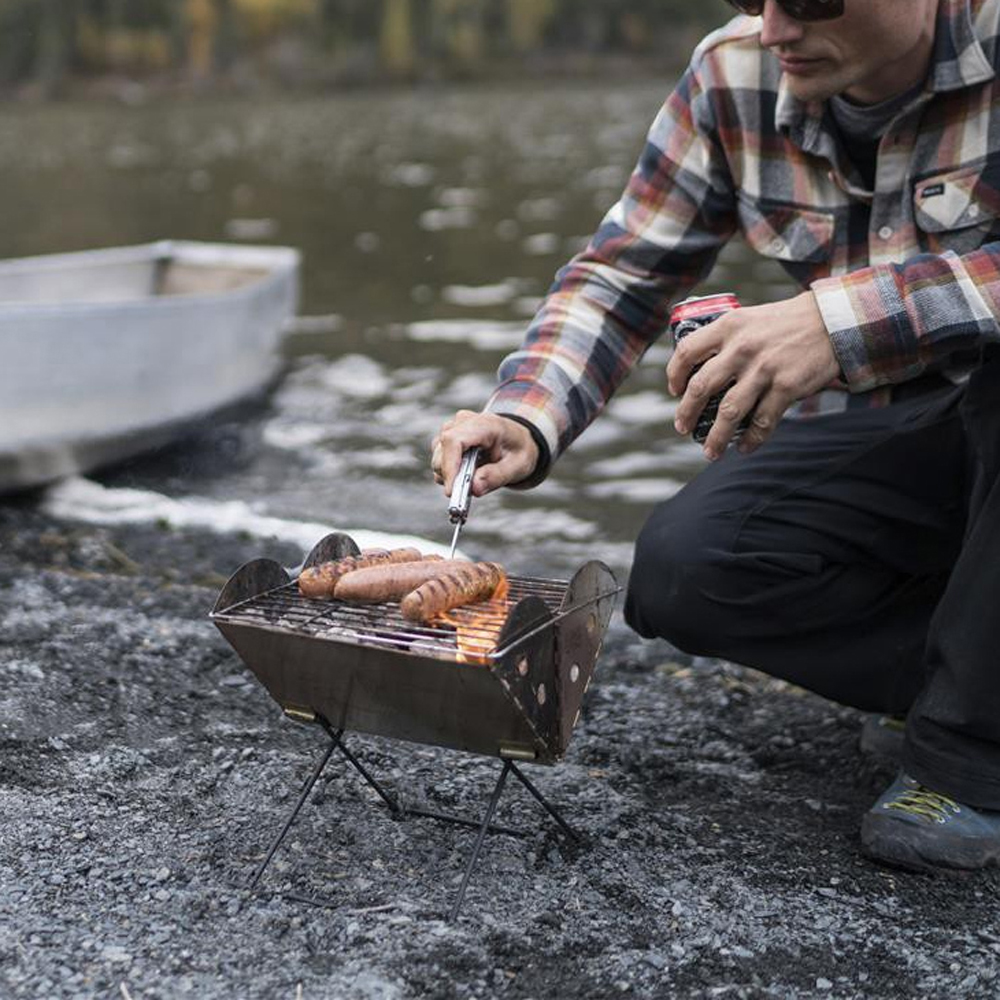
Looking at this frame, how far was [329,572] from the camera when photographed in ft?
10.6

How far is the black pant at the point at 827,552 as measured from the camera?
12.2 ft

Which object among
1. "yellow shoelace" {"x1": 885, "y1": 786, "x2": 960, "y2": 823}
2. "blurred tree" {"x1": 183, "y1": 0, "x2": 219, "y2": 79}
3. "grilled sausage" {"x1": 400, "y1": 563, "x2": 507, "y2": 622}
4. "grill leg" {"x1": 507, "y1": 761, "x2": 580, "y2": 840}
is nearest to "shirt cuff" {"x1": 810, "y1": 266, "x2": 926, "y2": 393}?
"grilled sausage" {"x1": 400, "y1": 563, "x2": 507, "y2": 622}

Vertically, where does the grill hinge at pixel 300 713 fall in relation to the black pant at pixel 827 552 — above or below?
below

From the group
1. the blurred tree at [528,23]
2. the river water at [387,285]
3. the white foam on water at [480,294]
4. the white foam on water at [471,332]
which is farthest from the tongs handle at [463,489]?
the blurred tree at [528,23]

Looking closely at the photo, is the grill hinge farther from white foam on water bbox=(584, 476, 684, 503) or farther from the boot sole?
white foam on water bbox=(584, 476, 684, 503)

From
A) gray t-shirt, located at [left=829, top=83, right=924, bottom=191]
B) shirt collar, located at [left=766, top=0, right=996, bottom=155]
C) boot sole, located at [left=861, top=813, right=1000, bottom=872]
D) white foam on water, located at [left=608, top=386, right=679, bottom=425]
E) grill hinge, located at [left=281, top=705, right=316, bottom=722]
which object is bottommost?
white foam on water, located at [left=608, top=386, right=679, bottom=425]

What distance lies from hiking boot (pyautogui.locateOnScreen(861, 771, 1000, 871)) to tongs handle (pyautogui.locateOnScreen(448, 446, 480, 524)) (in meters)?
1.28

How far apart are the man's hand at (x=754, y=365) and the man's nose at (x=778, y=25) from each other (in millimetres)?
731

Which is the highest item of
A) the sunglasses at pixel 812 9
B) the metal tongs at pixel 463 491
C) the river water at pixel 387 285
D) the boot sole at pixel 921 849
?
the sunglasses at pixel 812 9

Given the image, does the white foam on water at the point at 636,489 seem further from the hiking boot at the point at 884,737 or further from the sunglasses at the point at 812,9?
the sunglasses at the point at 812,9

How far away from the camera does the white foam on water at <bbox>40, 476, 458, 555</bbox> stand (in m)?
7.55

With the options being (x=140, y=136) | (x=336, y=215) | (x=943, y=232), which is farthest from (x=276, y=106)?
(x=943, y=232)

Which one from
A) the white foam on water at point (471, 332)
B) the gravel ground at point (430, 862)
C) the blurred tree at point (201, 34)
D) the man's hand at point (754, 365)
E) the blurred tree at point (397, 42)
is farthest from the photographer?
the blurred tree at point (201, 34)

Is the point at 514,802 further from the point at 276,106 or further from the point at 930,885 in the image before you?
the point at 276,106
